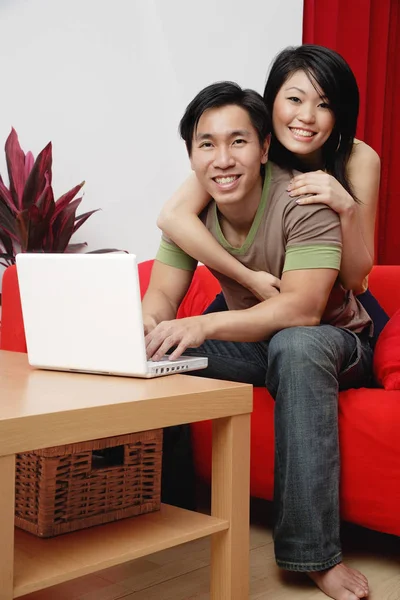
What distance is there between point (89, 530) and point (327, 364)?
559 millimetres

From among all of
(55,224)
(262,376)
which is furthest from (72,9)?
(262,376)

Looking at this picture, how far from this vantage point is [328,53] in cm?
183

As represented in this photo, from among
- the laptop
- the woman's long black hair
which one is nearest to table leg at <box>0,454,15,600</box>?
the laptop

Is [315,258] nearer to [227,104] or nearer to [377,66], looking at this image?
[227,104]

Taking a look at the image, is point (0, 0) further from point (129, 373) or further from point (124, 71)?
point (129, 373)

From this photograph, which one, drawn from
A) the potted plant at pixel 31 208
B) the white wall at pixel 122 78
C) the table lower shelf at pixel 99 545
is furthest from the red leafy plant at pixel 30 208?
the table lower shelf at pixel 99 545

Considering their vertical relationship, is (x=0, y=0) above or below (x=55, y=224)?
above

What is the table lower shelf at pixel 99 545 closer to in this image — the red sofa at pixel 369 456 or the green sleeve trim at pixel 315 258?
the red sofa at pixel 369 456

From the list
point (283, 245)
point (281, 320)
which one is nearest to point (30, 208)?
point (283, 245)

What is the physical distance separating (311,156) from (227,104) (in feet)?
1.04

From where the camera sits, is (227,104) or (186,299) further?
(186,299)

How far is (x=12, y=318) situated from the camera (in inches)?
86.3

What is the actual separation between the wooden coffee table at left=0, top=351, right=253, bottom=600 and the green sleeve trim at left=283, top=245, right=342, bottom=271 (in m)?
0.40

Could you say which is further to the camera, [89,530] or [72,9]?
[72,9]
